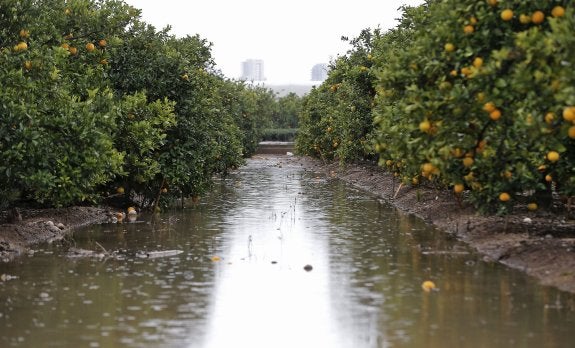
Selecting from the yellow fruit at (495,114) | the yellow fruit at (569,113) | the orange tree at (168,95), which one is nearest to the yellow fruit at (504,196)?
the yellow fruit at (495,114)

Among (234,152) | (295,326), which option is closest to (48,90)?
(295,326)

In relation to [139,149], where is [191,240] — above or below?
below

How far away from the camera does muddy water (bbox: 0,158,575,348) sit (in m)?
9.77

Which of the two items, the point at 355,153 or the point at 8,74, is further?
the point at 355,153

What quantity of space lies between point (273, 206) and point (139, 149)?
5.51 metres

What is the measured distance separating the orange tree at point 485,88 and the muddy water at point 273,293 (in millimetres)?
1728

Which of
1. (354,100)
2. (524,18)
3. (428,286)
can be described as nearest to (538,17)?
(524,18)

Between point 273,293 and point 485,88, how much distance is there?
12.1 feet

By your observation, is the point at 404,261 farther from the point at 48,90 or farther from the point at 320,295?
the point at 48,90

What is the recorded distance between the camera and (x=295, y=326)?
1031 cm

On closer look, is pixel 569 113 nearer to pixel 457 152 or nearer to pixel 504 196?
pixel 457 152

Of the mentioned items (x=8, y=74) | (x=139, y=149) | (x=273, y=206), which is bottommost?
(x=273, y=206)

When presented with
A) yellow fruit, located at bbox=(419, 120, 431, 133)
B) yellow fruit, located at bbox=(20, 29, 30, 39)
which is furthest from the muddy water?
yellow fruit, located at bbox=(20, 29, 30, 39)

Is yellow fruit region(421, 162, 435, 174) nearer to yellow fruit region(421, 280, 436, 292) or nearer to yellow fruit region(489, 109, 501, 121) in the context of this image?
yellow fruit region(489, 109, 501, 121)
